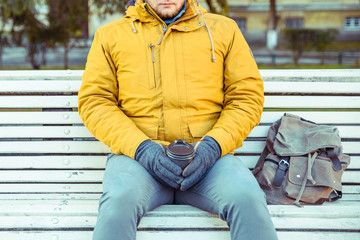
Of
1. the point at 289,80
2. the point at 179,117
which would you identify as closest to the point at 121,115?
the point at 179,117

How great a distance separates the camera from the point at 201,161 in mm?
2512

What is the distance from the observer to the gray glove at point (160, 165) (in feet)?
8.10

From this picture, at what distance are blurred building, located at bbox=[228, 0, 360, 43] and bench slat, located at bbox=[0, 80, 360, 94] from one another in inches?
1184

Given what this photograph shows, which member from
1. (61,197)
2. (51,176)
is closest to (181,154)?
(61,197)

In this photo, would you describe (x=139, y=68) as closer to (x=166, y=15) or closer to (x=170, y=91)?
(x=170, y=91)

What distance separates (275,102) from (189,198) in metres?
1.02

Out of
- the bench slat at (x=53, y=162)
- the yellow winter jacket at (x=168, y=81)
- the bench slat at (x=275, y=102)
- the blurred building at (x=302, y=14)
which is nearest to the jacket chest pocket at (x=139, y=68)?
the yellow winter jacket at (x=168, y=81)

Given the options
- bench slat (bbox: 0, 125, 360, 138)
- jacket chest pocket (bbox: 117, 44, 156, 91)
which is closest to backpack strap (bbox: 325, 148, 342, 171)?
jacket chest pocket (bbox: 117, 44, 156, 91)

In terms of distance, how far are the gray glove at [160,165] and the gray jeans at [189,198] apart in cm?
6

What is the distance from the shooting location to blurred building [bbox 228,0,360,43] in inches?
1286

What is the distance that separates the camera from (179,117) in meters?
2.80

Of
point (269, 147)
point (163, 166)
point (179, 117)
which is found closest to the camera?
point (163, 166)

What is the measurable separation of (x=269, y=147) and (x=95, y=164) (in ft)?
3.92

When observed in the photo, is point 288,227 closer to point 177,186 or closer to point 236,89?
point 177,186
